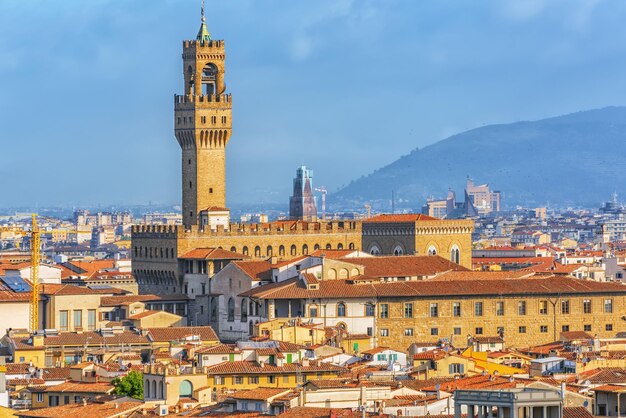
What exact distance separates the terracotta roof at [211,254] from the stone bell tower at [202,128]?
15.6 feet

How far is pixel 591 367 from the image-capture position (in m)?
55.5

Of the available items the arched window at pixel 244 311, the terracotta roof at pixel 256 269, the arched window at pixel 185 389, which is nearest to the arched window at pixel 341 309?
the arched window at pixel 244 311

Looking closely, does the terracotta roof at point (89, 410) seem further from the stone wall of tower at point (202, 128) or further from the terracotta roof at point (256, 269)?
the stone wall of tower at point (202, 128)

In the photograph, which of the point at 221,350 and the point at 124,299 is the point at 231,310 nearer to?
the point at 124,299

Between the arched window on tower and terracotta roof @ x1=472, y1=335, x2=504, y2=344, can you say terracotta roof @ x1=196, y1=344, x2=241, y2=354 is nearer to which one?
terracotta roof @ x1=472, y1=335, x2=504, y2=344

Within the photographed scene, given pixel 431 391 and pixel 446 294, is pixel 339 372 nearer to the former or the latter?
pixel 431 391

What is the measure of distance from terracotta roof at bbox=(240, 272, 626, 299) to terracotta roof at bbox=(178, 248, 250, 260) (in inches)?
302

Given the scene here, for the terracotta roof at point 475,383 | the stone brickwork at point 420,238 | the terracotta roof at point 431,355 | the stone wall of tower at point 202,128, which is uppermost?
the stone wall of tower at point 202,128

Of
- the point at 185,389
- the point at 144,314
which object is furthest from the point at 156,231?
the point at 185,389

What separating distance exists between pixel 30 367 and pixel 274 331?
28.3 ft

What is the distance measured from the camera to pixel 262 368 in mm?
55812

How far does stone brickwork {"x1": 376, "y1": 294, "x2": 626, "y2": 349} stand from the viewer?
241ft

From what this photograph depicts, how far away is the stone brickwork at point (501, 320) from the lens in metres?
→ 73.3

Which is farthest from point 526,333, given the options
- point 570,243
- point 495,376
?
point 570,243
